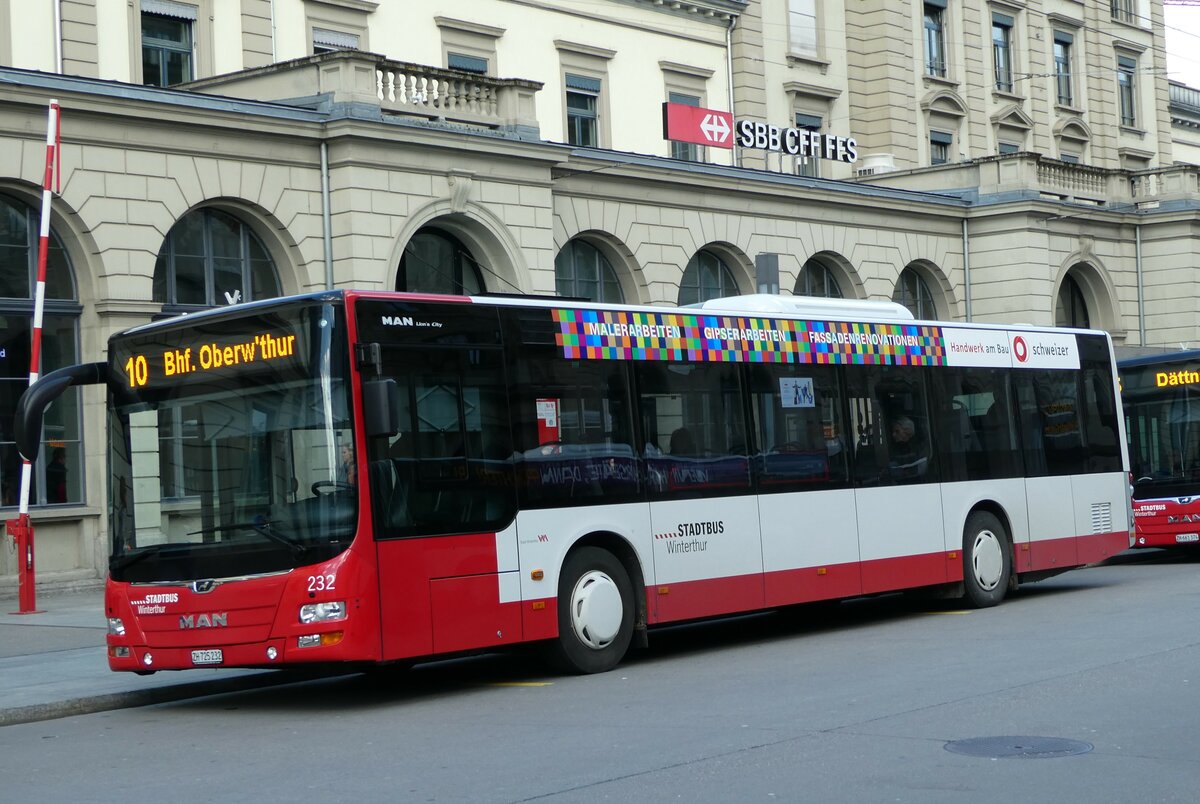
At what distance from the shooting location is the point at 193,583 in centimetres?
1159

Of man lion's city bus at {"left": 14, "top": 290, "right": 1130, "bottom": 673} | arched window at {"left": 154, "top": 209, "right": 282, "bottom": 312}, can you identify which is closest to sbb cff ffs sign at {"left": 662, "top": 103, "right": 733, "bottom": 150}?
arched window at {"left": 154, "top": 209, "right": 282, "bottom": 312}

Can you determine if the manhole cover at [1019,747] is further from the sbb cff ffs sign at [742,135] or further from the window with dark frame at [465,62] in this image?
the window with dark frame at [465,62]

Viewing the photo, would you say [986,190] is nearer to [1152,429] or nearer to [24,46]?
[1152,429]

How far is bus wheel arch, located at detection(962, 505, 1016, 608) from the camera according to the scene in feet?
56.3

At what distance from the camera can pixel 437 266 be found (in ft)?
86.1

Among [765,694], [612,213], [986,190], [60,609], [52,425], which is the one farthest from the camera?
[986,190]

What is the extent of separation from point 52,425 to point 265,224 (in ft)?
13.5

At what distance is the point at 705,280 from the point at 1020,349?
14031 millimetres

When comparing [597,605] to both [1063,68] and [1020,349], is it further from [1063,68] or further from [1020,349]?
[1063,68]

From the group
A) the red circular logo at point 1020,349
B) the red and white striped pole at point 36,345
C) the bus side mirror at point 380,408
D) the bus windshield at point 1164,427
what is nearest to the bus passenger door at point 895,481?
the red circular logo at point 1020,349

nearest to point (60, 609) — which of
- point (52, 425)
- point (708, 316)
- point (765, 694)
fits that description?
point (52, 425)

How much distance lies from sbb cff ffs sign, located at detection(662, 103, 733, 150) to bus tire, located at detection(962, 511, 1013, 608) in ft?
48.5

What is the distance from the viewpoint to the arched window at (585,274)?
28828 mm

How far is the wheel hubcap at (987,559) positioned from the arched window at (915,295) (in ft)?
65.1
